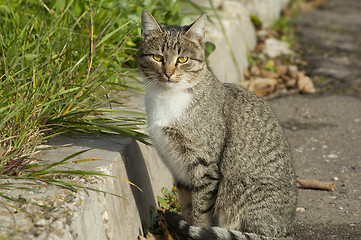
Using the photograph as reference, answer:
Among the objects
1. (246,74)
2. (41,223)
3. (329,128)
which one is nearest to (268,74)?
(246,74)

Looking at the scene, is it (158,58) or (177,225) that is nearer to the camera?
(177,225)

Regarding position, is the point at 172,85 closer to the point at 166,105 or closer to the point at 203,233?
the point at 166,105

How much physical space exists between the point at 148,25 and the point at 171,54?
0.32 meters

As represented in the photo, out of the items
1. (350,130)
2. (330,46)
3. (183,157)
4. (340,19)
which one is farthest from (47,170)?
(340,19)

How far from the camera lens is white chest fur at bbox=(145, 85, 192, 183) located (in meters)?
3.72

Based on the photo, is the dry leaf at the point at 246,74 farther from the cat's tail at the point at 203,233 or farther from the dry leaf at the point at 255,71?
the cat's tail at the point at 203,233

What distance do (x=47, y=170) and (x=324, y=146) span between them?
3405 millimetres

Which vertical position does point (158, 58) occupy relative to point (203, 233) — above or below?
above

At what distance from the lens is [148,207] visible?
3977 mm

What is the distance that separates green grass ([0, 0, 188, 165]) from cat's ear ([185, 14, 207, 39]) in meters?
0.76

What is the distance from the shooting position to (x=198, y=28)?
12.9ft

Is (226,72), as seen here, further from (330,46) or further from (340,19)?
(340,19)

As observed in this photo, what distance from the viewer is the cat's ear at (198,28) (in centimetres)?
387

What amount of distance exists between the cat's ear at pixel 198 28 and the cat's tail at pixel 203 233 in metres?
1.36
